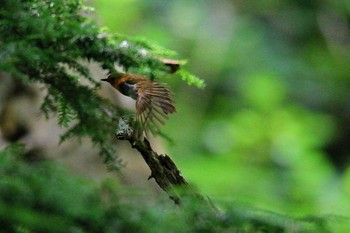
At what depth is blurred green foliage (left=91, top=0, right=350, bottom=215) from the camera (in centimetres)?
416

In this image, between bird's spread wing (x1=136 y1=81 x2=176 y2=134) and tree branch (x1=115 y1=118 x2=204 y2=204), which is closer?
tree branch (x1=115 y1=118 x2=204 y2=204)

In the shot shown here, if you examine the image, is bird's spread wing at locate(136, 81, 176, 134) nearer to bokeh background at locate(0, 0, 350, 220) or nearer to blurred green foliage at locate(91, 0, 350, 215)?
bokeh background at locate(0, 0, 350, 220)

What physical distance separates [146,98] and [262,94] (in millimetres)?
3208

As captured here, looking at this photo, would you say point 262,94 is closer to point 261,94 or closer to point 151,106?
point 261,94

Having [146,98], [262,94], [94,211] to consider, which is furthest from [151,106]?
[262,94]

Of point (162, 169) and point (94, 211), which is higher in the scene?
point (162, 169)

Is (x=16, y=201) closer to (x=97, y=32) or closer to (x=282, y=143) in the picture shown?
(x=97, y=32)

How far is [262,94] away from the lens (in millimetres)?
4387

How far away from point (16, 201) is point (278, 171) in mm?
3470

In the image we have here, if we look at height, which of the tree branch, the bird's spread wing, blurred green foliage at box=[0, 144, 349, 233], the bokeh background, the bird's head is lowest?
blurred green foliage at box=[0, 144, 349, 233]

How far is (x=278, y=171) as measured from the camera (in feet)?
14.1

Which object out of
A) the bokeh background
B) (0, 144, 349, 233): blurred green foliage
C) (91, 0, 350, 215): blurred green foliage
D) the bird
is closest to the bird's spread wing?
the bird

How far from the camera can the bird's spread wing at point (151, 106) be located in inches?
47.3

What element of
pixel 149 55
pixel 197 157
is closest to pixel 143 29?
pixel 197 157
